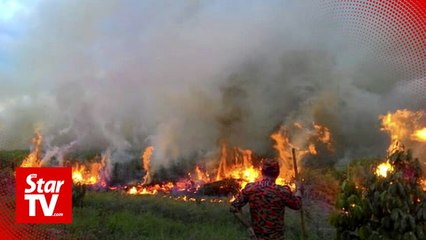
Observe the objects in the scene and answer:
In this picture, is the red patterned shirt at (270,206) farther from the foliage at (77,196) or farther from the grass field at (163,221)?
the foliage at (77,196)

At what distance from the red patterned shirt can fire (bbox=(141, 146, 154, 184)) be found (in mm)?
22254

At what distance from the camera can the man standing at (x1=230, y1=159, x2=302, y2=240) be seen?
21.1 ft

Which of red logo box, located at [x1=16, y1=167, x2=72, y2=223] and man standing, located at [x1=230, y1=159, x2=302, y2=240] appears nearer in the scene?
man standing, located at [x1=230, y1=159, x2=302, y2=240]

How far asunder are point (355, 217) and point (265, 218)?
2254 mm

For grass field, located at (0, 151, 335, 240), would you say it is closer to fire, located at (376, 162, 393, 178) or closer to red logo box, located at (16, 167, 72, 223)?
red logo box, located at (16, 167, 72, 223)

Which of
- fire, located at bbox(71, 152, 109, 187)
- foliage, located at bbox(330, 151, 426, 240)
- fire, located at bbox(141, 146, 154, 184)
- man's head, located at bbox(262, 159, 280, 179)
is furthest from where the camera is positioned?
fire, located at bbox(71, 152, 109, 187)

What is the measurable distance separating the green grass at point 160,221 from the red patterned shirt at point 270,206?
572 centimetres

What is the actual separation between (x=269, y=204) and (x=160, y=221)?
7841 millimetres

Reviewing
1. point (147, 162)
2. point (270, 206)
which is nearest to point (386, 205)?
point (270, 206)

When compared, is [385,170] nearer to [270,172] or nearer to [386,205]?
Answer: [386,205]

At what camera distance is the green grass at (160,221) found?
1230cm

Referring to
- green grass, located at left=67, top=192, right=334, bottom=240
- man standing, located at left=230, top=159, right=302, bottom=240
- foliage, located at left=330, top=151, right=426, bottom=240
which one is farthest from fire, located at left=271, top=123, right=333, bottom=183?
man standing, located at left=230, top=159, right=302, bottom=240

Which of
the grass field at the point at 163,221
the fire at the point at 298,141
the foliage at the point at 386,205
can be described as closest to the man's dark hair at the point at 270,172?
the foliage at the point at 386,205

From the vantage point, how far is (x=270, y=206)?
6.44m
